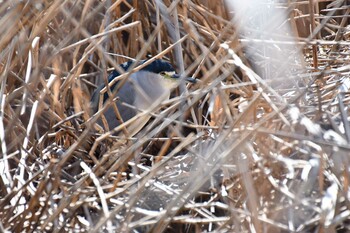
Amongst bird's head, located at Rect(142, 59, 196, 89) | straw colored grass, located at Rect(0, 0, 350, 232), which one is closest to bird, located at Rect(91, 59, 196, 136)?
bird's head, located at Rect(142, 59, 196, 89)

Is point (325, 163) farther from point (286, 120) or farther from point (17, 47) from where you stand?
point (17, 47)

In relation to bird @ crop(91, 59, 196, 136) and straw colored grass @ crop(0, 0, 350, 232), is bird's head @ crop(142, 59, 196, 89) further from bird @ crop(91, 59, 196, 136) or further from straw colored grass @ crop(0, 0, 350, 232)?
straw colored grass @ crop(0, 0, 350, 232)

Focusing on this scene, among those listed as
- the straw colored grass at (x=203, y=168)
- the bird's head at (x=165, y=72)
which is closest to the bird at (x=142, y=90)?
the bird's head at (x=165, y=72)

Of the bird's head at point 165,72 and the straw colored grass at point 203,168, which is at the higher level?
the straw colored grass at point 203,168

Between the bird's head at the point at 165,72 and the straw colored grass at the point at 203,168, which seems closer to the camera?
the straw colored grass at the point at 203,168

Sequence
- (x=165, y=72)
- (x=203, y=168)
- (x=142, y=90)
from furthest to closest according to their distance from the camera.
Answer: (x=165, y=72) < (x=142, y=90) < (x=203, y=168)

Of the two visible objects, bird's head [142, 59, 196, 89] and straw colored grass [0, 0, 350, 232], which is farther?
bird's head [142, 59, 196, 89]

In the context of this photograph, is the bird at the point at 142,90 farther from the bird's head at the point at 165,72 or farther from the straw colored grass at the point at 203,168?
the straw colored grass at the point at 203,168

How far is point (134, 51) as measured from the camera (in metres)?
2.83

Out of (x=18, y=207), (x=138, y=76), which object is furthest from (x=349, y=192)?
(x=138, y=76)

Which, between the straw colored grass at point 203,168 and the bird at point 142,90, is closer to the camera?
the straw colored grass at point 203,168

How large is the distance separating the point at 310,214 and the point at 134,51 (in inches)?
55.8

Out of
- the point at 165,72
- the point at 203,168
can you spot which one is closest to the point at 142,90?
the point at 165,72

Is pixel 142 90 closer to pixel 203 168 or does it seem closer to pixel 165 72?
pixel 165 72
